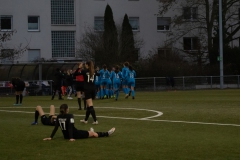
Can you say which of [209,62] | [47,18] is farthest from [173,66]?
[47,18]

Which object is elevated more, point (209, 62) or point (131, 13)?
point (131, 13)

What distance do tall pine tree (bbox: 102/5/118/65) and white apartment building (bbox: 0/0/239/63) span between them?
4.13 metres

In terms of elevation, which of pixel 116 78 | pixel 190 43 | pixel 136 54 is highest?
pixel 190 43

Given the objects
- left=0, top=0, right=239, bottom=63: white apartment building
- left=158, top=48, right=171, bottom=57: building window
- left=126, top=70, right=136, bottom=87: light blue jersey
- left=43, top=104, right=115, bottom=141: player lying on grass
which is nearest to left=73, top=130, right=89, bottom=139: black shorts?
left=43, top=104, right=115, bottom=141: player lying on grass

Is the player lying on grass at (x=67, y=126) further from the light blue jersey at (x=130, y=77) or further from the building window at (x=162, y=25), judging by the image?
the building window at (x=162, y=25)

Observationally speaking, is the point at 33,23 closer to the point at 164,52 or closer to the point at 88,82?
the point at 164,52

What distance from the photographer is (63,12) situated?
229 feet

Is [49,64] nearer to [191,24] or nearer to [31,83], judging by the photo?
[31,83]

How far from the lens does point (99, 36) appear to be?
62.4 m

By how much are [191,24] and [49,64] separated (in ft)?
78.2

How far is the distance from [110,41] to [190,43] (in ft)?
50.0

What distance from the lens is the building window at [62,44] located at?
69.9 metres

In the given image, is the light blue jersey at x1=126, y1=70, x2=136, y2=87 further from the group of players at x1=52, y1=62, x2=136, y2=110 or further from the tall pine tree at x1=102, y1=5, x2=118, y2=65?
the tall pine tree at x1=102, y1=5, x2=118, y2=65

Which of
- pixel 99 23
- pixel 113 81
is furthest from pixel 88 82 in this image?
pixel 99 23
